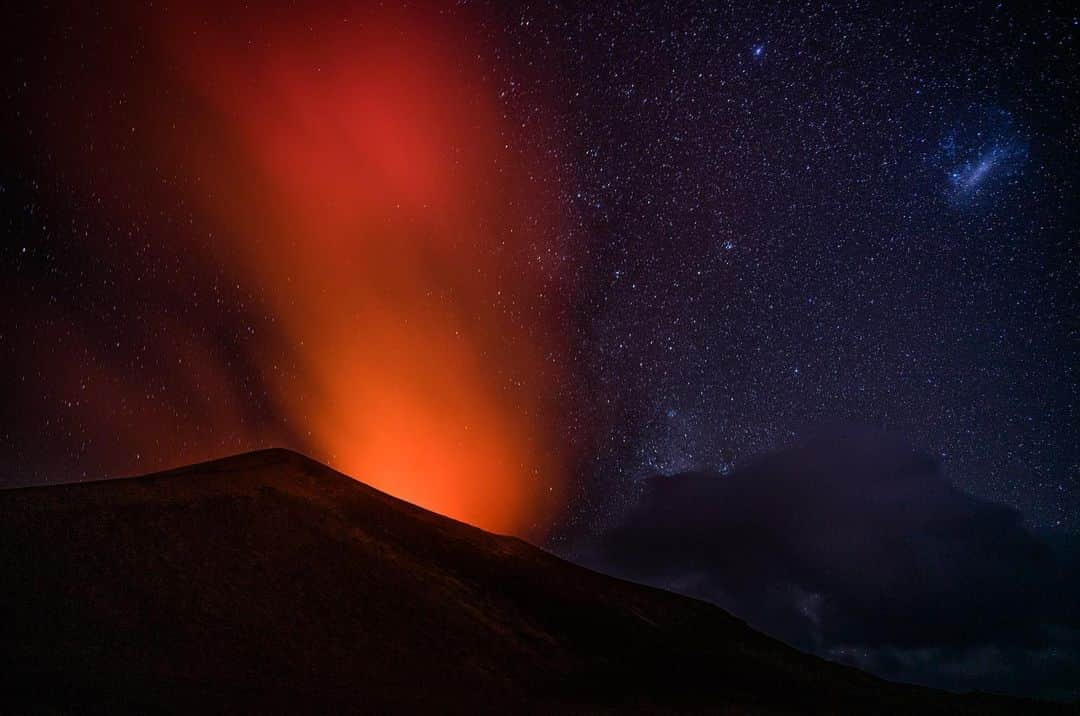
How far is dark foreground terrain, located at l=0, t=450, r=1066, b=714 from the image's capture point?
18500 millimetres

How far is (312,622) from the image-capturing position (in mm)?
23844

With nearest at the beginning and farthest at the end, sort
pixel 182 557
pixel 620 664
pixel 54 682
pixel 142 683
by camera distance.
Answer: pixel 54 682
pixel 142 683
pixel 182 557
pixel 620 664

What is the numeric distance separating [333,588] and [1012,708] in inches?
1351

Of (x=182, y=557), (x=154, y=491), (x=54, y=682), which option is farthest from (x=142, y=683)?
(x=154, y=491)

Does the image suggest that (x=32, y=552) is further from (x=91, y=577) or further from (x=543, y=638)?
(x=543, y=638)

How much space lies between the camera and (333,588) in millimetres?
26703

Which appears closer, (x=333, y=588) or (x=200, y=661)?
(x=200, y=661)

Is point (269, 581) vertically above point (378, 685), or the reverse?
point (269, 581)

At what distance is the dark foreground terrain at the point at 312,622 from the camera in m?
18.5

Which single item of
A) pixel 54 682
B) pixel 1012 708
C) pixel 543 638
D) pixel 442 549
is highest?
pixel 1012 708

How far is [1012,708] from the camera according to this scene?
39.7 metres

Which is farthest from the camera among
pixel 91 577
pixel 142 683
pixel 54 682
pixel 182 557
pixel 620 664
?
pixel 620 664

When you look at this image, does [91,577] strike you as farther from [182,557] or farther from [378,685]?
[378,685]

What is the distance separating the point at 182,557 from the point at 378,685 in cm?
929
